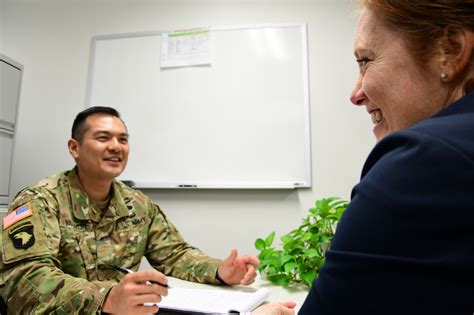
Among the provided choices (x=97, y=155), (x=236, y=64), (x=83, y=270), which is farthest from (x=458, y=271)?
(x=236, y=64)

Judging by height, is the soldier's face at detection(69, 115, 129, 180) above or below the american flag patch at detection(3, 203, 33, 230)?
above

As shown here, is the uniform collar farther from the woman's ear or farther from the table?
the woman's ear

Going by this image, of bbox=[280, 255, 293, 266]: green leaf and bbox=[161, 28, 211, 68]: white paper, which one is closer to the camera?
bbox=[280, 255, 293, 266]: green leaf

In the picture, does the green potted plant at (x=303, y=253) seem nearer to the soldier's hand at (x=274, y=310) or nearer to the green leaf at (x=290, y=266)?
the green leaf at (x=290, y=266)

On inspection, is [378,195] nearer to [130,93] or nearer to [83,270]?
[83,270]

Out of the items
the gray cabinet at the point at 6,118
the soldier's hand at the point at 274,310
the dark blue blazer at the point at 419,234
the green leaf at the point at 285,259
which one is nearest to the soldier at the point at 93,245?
the green leaf at the point at 285,259

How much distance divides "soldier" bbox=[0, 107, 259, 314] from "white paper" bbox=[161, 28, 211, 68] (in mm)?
953

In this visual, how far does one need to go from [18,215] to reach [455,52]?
4.45ft

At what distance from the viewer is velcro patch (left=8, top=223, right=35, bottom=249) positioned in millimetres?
1192

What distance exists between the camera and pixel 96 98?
8.59 ft

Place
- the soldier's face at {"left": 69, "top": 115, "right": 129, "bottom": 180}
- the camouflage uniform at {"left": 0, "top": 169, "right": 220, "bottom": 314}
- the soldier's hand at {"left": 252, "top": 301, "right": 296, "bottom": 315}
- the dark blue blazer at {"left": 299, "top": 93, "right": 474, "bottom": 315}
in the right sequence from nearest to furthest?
the dark blue blazer at {"left": 299, "top": 93, "right": 474, "bottom": 315} < the soldier's hand at {"left": 252, "top": 301, "right": 296, "bottom": 315} < the camouflage uniform at {"left": 0, "top": 169, "right": 220, "bottom": 314} < the soldier's face at {"left": 69, "top": 115, "right": 129, "bottom": 180}

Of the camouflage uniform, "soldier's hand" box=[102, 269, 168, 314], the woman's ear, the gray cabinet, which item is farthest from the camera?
the gray cabinet

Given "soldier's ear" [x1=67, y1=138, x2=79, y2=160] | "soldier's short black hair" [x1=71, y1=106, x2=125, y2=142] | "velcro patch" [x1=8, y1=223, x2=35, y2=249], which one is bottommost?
"velcro patch" [x1=8, y1=223, x2=35, y2=249]

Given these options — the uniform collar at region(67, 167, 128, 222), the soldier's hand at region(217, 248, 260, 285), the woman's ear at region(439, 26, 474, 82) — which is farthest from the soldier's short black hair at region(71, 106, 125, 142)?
the woman's ear at region(439, 26, 474, 82)
